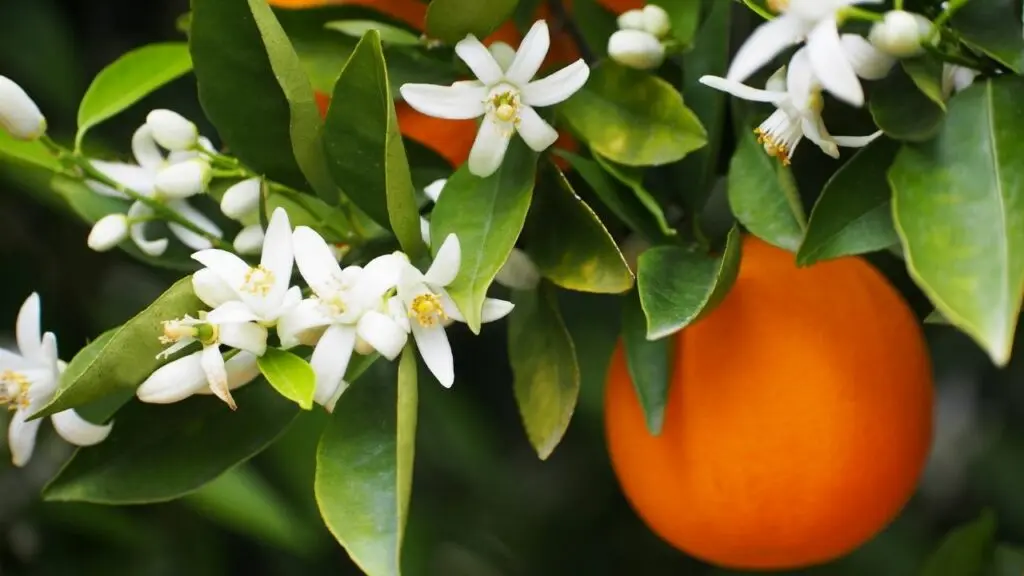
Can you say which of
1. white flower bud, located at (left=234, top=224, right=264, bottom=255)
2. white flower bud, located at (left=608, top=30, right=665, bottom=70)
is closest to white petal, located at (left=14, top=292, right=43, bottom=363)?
white flower bud, located at (left=234, top=224, right=264, bottom=255)

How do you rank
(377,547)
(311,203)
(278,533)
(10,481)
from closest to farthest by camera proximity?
(377,547) < (311,203) < (278,533) < (10,481)

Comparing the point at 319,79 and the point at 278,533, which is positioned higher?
the point at 319,79

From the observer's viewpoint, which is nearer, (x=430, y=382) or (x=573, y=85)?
(x=573, y=85)

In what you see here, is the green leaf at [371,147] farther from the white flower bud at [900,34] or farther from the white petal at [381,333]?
the white flower bud at [900,34]

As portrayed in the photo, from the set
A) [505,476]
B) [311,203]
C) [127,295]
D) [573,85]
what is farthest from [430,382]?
[573,85]

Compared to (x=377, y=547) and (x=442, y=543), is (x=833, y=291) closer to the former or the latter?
(x=377, y=547)

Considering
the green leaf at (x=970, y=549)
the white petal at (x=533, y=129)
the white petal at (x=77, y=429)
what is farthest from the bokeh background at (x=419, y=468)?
the white petal at (x=533, y=129)
